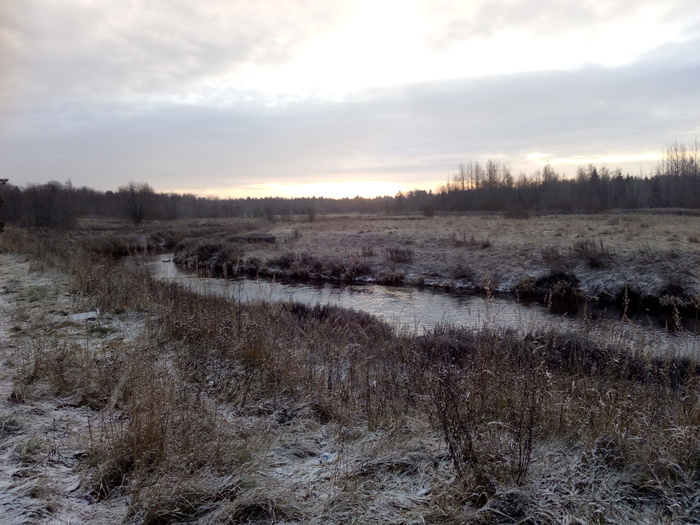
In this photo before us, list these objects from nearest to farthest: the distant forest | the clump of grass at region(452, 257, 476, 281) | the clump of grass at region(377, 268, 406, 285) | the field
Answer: the field
the clump of grass at region(452, 257, 476, 281)
the clump of grass at region(377, 268, 406, 285)
the distant forest

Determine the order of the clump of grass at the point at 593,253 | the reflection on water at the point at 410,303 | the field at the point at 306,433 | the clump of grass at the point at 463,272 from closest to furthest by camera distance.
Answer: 1. the field at the point at 306,433
2. the reflection on water at the point at 410,303
3. the clump of grass at the point at 593,253
4. the clump of grass at the point at 463,272

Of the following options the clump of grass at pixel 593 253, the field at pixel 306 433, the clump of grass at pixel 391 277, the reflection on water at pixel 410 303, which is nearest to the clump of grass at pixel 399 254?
the clump of grass at pixel 391 277

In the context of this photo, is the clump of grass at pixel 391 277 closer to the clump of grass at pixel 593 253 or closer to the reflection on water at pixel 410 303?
the reflection on water at pixel 410 303

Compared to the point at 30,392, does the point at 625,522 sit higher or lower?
lower

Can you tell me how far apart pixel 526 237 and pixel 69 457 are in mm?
26996

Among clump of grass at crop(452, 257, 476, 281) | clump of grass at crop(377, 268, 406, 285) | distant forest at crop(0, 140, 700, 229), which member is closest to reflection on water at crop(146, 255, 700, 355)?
clump of grass at crop(377, 268, 406, 285)

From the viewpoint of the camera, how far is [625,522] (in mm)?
2443

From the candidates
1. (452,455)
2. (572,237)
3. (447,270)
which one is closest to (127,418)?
(452,455)

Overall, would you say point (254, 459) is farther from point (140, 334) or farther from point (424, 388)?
point (140, 334)

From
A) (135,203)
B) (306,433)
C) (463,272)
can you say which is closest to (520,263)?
(463,272)

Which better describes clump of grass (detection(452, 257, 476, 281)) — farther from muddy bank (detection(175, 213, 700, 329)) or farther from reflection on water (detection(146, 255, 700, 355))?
reflection on water (detection(146, 255, 700, 355))

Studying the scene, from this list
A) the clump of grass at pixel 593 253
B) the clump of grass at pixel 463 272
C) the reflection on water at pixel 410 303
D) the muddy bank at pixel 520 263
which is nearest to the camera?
the reflection on water at pixel 410 303

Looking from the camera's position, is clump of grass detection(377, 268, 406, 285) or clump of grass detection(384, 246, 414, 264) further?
clump of grass detection(384, 246, 414, 264)

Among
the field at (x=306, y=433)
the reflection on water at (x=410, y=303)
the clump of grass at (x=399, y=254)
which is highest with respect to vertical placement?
the field at (x=306, y=433)
